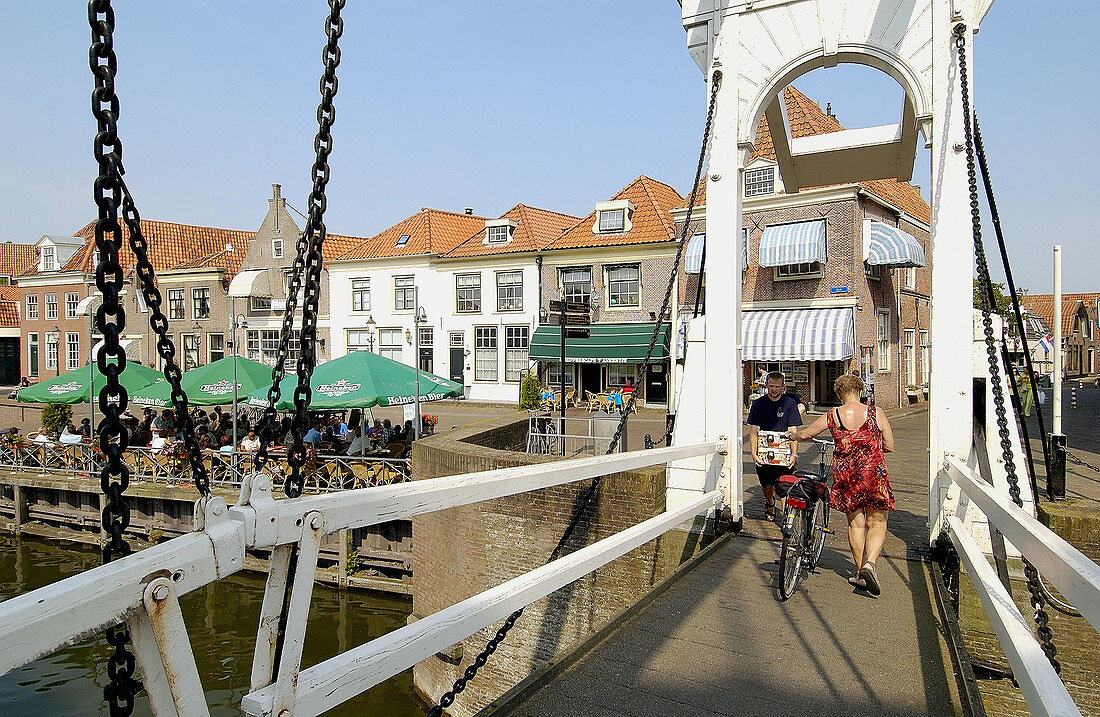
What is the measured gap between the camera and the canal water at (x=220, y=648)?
10516 mm

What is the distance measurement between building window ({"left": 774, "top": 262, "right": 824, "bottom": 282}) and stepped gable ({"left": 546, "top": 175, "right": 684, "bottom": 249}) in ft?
14.5

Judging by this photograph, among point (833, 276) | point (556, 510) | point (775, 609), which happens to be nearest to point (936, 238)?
point (775, 609)

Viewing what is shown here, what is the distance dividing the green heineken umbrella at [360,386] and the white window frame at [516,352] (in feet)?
48.3

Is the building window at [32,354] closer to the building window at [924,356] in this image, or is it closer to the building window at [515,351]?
the building window at [515,351]

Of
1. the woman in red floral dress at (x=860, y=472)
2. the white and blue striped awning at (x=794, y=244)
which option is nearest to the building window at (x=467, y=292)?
the white and blue striped awning at (x=794, y=244)

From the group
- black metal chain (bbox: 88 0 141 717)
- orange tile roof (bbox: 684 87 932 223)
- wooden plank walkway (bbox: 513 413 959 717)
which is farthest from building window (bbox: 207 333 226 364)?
black metal chain (bbox: 88 0 141 717)

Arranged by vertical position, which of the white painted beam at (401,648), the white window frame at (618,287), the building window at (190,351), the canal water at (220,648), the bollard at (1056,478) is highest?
the white window frame at (618,287)

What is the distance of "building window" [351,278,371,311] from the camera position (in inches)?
1291

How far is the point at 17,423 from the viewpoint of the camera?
2956 cm

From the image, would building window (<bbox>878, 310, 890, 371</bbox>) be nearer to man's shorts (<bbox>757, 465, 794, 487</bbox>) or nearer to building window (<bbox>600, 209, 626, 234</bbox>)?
building window (<bbox>600, 209, 626, 234</bbox>)

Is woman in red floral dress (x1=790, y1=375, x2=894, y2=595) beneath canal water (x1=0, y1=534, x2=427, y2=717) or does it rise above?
above

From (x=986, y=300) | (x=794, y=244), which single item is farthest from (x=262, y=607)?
(x=794, y=244)

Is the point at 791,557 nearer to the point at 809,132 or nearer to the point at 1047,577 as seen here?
the point at 1047,577

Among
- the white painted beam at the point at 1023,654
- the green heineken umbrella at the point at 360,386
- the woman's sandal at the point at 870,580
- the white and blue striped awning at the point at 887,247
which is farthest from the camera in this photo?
the white and blue striped awning at the point at 887,247
